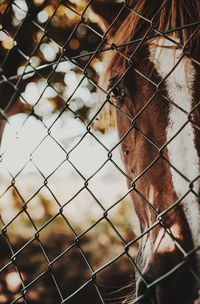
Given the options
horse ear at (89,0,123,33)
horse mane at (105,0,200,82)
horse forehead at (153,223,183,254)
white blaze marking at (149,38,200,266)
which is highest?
horse ear at (89,0,123,33)

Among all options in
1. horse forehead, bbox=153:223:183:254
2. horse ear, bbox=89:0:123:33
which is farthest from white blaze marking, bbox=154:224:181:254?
horse ear, bbox=89:0:123:33

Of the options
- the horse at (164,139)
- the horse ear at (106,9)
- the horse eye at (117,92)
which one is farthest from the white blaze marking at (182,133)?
the horse ear at (106,9)

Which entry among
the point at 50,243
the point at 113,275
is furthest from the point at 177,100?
the point at 50,243

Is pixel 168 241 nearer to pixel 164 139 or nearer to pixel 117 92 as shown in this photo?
pixel 164 139

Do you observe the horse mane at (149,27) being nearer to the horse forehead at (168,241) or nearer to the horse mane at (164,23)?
the horse mane at (164,23)

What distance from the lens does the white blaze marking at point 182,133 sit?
1.26m

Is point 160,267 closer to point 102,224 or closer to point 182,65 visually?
point 182,65

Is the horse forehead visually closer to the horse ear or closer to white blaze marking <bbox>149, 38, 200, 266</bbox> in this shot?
white blaze marking <bbox>149, 38, 200, 266</bbox>

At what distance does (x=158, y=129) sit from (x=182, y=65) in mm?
269

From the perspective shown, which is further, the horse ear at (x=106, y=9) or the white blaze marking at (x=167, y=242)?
the horse ear at (x=106, y=9)

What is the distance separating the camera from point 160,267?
124cm

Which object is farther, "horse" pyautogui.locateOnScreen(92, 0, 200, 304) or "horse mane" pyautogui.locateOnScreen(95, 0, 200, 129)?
"horse mane" pyautogui.locateOnScreen(95, 0, 200, 129)

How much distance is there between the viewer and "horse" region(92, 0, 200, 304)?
1.20 meters

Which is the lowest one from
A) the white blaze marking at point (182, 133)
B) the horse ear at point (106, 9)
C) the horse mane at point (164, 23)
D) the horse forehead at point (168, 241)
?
the horse forehead at point (168, 241)
